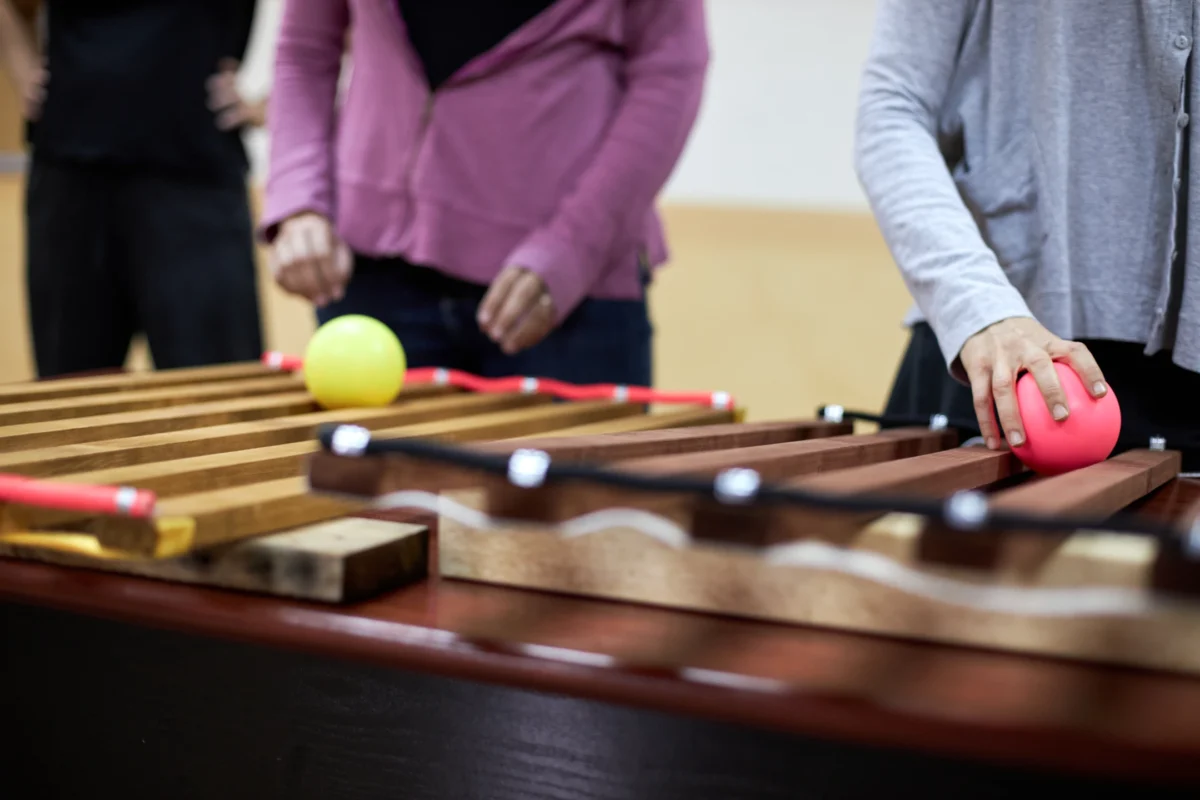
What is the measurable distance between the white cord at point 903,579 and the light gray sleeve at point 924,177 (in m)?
0.41

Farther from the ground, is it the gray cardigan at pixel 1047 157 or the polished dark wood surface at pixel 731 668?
the gray cardigan at pixel 1047 157

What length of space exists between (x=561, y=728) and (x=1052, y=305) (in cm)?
65

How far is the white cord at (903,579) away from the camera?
1.66ft

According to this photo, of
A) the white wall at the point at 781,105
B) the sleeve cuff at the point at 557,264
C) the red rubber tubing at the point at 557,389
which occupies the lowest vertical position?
the red rubber tubing at the point at 557,389

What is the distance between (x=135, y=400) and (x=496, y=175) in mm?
562

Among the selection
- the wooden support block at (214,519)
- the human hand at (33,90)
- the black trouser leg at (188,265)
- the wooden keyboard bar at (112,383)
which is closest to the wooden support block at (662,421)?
the wooden support block at (214,519)

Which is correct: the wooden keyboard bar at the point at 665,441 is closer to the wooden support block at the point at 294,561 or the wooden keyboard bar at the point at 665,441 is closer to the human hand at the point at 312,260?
the wooden support block at the point at 294,561

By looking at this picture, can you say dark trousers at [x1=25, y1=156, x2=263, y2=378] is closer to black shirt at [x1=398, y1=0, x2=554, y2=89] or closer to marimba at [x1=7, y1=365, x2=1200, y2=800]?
black shirt at [x1=398, y1=0, x2=554, y2=89]

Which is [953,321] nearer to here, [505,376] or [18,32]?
[505,376]

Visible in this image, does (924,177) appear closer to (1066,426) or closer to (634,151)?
(1066,426)

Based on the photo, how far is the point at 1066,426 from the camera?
0.81 m

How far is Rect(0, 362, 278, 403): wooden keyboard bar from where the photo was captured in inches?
42.3

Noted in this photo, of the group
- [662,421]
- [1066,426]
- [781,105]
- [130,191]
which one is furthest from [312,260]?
[781,105]

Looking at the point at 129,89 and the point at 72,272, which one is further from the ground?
the point at 129,89
